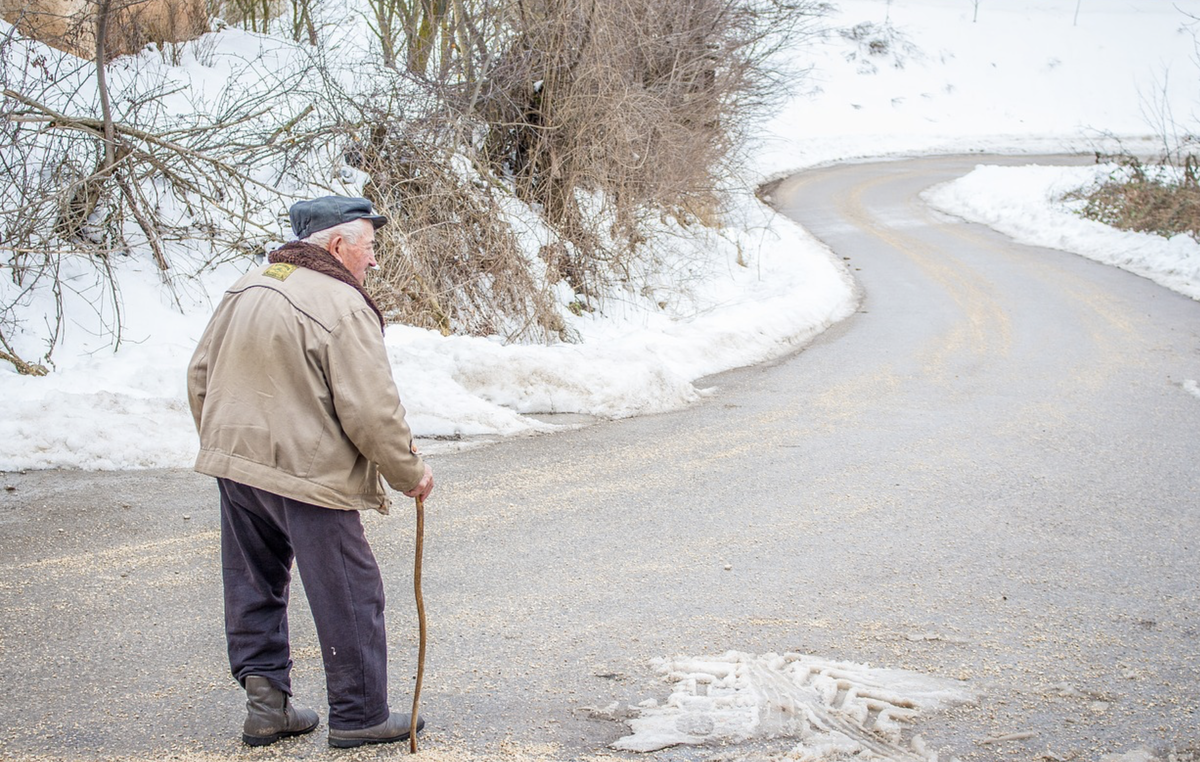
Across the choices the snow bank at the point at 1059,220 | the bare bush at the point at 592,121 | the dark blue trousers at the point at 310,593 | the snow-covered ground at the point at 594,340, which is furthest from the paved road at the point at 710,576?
the snow bank at the point at 1059,220

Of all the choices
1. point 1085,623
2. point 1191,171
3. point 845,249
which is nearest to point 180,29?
point 845,249

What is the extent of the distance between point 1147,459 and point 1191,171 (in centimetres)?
1464

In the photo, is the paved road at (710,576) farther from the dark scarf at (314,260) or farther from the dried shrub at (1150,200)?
the dried shrub at (1150,200)

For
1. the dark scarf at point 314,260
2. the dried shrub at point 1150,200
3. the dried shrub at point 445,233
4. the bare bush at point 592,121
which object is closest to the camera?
the dark scarf at point 314,260

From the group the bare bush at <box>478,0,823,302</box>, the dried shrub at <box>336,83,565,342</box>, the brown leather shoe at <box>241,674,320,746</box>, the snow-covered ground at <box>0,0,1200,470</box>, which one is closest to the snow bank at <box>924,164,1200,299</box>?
the snow-covered ground at <box>0,0,1200,470</box>

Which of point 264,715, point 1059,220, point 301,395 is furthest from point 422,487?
point 1059,220

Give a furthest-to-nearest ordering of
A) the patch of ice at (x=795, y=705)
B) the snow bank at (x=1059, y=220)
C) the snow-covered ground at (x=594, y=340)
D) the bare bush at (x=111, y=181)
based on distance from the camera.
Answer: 1. the snow bank at (x=1059, y=220)
2. the bare bush at (x=111, y=181)
3. the snow-covered ground at (x=594, y=340)
4. the patch of ice at (x=795, y=705)

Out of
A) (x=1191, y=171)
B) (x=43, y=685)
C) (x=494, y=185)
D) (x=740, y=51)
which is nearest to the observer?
(x=43, y=685)

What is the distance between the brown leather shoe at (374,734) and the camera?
10.5ft

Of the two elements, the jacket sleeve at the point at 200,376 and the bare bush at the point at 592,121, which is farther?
the bare bush at the point at 592,121

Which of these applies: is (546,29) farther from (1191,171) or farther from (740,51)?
(1191,171)

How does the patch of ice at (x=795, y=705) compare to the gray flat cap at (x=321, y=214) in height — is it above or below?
below

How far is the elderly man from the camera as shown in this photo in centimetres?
297

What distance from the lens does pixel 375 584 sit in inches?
125
